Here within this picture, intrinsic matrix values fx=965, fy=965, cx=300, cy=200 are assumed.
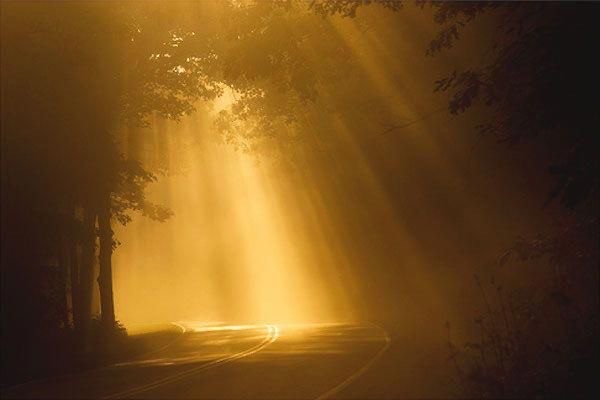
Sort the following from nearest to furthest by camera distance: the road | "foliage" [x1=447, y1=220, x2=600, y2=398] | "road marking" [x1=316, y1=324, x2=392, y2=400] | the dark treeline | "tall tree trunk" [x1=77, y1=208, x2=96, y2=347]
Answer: the dark treeline → "foliage" [x1=447, y1=220, x2=600, y2=398] → "road marking" [x1=316, y1=324, x2=392, y2=400] → the road → "tall tree trunk" [x1=77, y1=208, x2=96, y2=347]

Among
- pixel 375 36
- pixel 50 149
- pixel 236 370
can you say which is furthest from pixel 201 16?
pixel 236 370

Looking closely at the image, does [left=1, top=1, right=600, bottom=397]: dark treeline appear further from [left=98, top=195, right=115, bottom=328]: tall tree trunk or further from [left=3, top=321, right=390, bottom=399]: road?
[left=3, top=321, right=390, bottom=399]: road

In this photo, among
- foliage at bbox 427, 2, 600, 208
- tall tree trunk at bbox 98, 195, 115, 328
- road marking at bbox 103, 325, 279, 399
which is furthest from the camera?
tall tree trunk at bbox 98, 195, 115, 328

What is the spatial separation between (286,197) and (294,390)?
1754 inches

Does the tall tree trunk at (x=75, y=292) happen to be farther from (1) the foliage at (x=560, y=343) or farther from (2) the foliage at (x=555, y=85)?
(2) the foliage at (x=555, y=85)

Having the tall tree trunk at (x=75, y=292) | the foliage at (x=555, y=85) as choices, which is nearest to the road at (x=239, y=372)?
the tall tree trunk at (x=75, y=292)

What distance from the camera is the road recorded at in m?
15.6

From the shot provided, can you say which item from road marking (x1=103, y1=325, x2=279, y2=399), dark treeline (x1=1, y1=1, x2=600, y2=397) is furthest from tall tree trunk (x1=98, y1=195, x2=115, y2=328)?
road marking (x1=103, y1=325, x2=279, y2=399)

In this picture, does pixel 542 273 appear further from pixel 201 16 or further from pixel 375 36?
pixel 201 16

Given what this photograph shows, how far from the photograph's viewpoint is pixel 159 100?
3569 cm

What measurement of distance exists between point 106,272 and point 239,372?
17.3 m

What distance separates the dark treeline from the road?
103 inches

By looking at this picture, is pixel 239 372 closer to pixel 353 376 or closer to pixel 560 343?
pixel 353 376

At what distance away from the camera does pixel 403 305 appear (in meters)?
45.1
